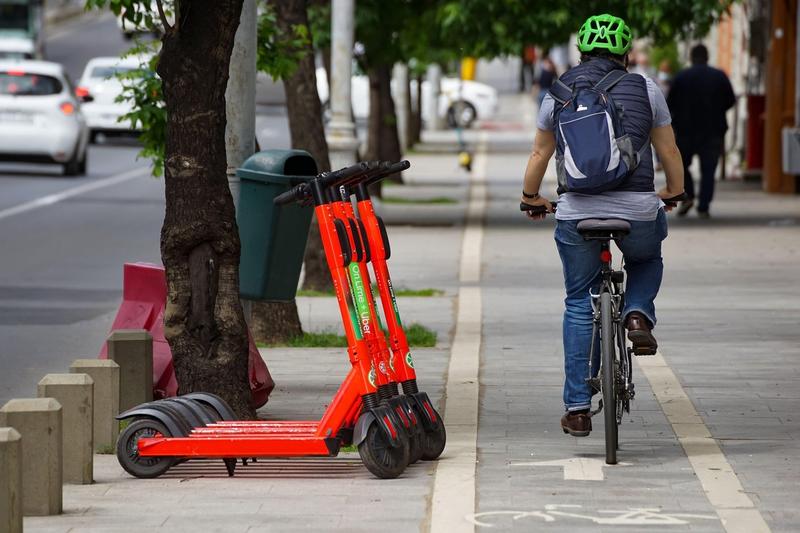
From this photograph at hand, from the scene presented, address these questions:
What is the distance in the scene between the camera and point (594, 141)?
7.44 m

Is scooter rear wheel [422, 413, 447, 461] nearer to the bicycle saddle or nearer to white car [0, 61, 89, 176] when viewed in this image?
the bicycle saddle

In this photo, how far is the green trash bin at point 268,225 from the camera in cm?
891

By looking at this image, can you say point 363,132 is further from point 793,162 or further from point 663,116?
point 663,116

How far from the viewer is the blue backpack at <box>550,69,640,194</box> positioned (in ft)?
24.4

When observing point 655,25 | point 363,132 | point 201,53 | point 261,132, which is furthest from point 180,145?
point 363,132

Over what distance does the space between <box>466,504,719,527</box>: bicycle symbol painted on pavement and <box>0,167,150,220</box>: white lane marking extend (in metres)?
15.9

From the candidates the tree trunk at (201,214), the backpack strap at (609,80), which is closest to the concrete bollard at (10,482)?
the tree trunk at (201,214)

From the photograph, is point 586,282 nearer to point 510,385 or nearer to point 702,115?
point 510,385

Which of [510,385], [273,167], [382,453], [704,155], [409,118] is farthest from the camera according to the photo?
[409,118]

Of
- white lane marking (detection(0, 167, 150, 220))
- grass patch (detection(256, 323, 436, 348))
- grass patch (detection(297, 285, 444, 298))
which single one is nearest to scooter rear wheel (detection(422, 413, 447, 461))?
grass patch (detection(256, 323, 436, 348))

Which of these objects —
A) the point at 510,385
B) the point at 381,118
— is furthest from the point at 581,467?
the point at 381,118

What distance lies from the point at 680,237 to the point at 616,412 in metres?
11.8

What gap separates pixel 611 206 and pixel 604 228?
0.58ft

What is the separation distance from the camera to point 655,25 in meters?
20.5
